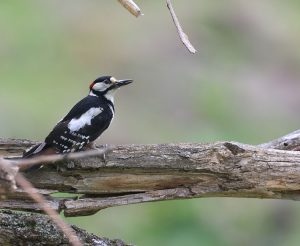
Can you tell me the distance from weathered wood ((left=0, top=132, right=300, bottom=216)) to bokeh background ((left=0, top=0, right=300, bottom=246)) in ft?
15.5

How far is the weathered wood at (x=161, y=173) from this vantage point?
532 cm

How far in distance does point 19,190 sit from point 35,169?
173mm

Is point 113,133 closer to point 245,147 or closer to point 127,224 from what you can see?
point 127,224

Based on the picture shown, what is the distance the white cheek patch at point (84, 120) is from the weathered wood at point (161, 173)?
0.99ft

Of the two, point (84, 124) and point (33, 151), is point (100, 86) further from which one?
point (33, 151)

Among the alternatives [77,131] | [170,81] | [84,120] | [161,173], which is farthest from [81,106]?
[170,81]

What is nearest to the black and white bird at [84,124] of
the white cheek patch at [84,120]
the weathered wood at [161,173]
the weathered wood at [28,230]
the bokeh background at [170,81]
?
the white cheek patch at [84,120]

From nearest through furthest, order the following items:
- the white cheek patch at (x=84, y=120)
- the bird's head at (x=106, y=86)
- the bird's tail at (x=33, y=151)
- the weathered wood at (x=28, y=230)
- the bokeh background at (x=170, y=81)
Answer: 1. the weathered wood at (x=28, y=230)
2. the bird's tail at (x=33, y=151)
3. the white cheek patch at (x=84, y=120)
4. the bird's head at (x=106, y=86)
5. the bokeh background at (x=170, y=81)

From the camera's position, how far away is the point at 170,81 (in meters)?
14.0

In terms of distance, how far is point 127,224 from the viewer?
421 inches

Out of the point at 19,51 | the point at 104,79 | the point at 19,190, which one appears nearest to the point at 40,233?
the point at 19,190

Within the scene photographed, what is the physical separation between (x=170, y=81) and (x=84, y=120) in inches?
329

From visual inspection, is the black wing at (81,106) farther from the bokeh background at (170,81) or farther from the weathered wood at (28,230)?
the bokeh background at (170,81)

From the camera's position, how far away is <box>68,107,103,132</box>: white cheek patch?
560 cm
